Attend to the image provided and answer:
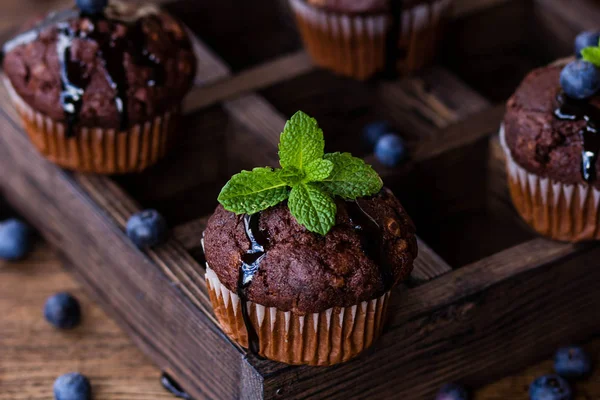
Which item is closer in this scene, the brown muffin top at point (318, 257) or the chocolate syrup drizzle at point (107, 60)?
the brown muffin top at point (318, 257)

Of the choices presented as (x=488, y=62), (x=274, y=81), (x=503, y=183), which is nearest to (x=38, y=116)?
(x=274, y=81)

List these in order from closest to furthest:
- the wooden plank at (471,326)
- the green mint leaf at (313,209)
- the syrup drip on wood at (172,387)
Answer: the green mint leaf at (313,209)
the wooden plank at (471,326)
the syrup drip on wood at (172,387)

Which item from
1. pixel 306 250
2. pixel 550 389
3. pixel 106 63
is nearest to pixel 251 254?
pixel 306 250

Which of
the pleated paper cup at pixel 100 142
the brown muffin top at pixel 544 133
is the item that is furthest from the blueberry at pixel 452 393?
the pleated paper cup at pixel 100 142

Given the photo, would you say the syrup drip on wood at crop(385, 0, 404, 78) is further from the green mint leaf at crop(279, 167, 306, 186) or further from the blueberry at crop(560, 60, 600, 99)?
the green mint leaf at crop(279, 167, 306, 186)

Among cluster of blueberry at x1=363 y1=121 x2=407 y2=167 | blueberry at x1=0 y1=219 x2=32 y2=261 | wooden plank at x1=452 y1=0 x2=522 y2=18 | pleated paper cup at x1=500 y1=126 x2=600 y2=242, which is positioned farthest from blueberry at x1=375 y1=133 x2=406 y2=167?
blueberry at x1=0 y1=219 x2=32 y2=261

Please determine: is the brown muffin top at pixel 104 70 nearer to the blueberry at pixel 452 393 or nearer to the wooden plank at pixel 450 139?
the wooden plank at pixel 450 139

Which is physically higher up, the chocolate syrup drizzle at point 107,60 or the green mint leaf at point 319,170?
the green mint leaf at point 319,170
